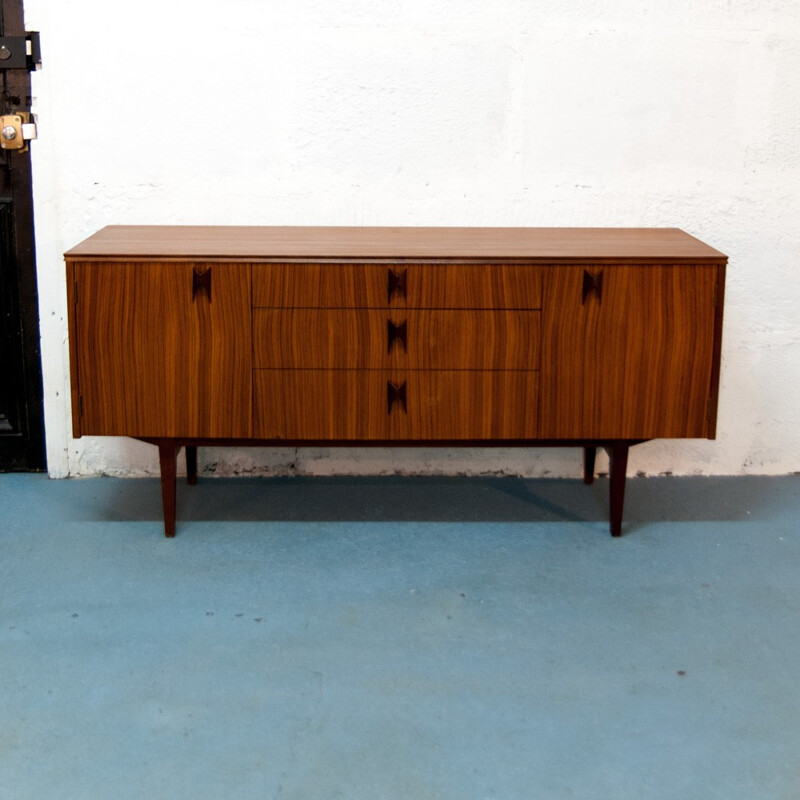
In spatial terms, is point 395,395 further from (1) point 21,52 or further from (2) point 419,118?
(1) point 21,52

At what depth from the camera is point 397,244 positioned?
306 cm

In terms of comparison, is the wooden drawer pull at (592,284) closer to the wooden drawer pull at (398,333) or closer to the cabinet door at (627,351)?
the cabinet door at (627,351)

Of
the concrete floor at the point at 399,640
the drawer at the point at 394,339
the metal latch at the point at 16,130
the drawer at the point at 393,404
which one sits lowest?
the concrete floor at the point at 399,640

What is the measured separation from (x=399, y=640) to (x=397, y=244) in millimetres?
Result: 1073

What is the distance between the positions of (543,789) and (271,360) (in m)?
1.35

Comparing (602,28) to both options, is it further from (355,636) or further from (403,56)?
(355,636)

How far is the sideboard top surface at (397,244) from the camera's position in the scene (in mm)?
2893

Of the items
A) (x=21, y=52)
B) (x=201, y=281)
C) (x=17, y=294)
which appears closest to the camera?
(x=201, y=281)

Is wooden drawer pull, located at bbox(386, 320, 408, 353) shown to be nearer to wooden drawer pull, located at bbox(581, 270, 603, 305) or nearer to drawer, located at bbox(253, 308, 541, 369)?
drawer, located at bbox(253, 308, 541, 369)

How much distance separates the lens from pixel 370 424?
118 inches

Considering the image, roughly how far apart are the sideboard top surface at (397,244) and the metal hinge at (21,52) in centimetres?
53

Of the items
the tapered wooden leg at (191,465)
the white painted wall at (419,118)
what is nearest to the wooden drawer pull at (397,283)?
the white painted wall at (419,118)

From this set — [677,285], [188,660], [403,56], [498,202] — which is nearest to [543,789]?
[188,660]

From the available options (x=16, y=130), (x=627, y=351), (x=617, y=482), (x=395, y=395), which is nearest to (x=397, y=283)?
(x=395, y=395)
